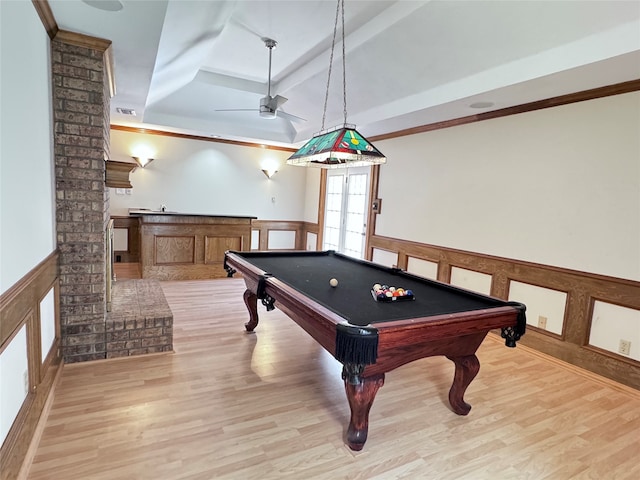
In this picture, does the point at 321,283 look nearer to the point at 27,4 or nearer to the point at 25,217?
the point at 25,217

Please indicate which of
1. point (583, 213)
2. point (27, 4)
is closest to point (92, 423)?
point (27, 4)

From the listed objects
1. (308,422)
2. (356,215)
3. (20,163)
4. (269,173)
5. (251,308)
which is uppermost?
(269,173)

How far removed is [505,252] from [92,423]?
154 inches

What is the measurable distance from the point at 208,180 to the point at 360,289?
17.2ft

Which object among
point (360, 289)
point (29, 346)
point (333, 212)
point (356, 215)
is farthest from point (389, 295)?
point (333, 212)

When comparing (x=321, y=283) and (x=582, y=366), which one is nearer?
(x=321, y=283)

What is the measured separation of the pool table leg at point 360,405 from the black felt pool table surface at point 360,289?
37 cm

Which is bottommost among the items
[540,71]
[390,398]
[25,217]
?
[390,398]

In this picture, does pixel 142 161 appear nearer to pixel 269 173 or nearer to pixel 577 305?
pixel 269 173

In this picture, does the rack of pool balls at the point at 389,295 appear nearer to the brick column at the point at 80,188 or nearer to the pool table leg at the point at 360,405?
the pool table leg at the point at 360,405

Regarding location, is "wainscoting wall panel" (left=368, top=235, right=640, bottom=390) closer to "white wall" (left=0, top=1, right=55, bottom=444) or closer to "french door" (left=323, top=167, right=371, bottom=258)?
"french door" (left=323, top=167, right=371, bottom=258)

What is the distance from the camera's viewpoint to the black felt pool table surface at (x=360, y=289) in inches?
84.3

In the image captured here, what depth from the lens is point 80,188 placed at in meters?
2.75

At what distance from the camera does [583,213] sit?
3.32 meters
